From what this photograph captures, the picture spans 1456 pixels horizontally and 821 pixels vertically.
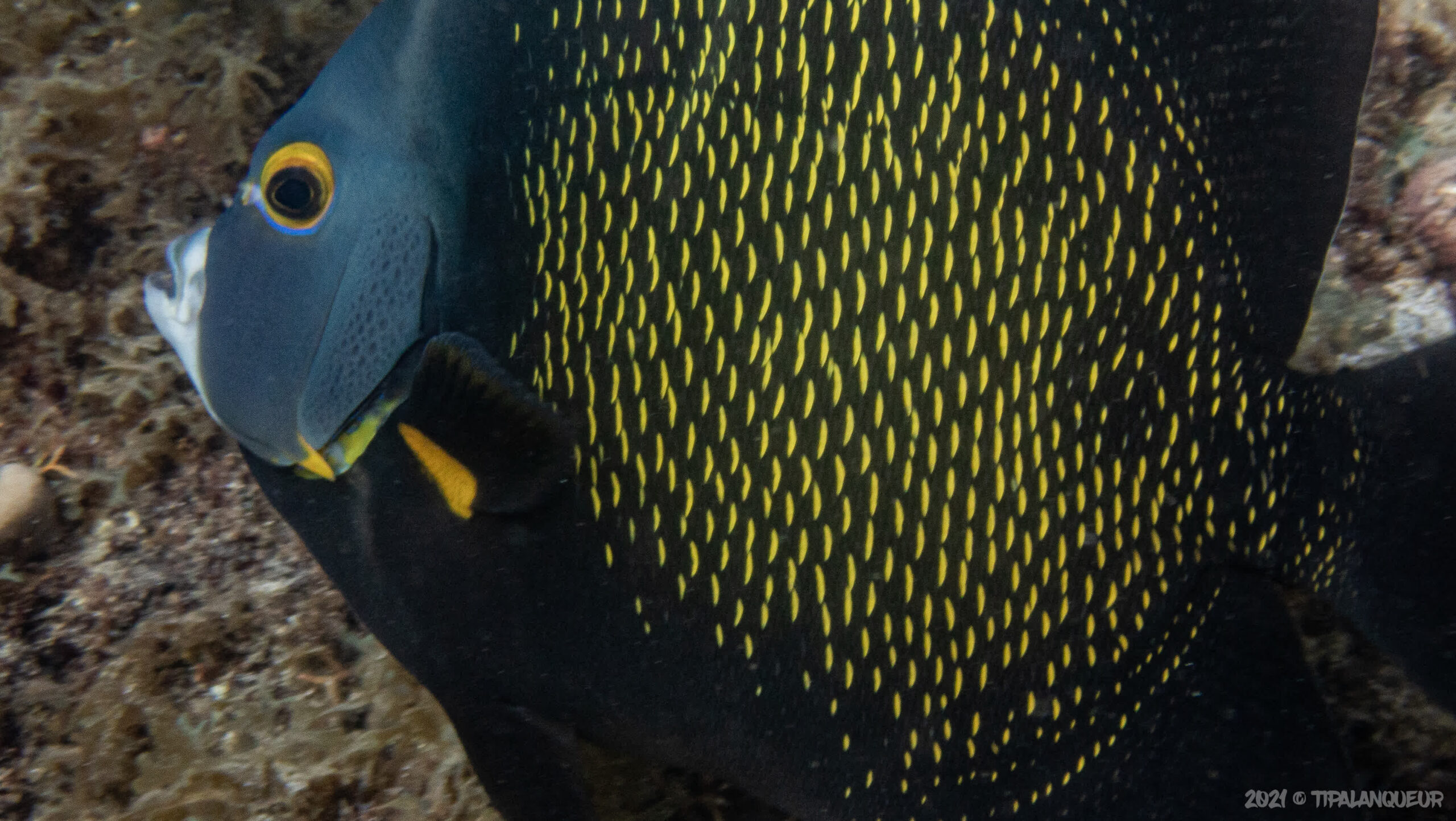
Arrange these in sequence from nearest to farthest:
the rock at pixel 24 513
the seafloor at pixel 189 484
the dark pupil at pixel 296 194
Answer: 1. the dark pupil at pixel 296 194
2. the seafloor at pixel 189 484
3. the rock at pixel 24 513

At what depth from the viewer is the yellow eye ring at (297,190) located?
3.65 ft

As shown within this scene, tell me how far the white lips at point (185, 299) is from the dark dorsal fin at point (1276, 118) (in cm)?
143

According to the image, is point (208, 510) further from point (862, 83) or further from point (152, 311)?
point (862, 83)

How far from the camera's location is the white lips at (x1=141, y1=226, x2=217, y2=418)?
1165 mm

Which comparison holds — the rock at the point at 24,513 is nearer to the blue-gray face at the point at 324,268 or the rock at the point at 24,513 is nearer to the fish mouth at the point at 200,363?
the fish mouth at the point at 200,363

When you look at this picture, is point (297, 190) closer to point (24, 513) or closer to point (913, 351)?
point (913, 351)

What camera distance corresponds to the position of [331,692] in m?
1.63

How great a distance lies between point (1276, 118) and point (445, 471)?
1311 mm

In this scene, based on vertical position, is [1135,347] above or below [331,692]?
above

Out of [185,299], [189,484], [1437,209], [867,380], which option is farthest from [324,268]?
[1437,209]

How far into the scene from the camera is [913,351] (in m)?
1.00

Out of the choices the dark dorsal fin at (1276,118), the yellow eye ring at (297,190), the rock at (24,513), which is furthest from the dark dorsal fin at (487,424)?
the rock at (24,513)

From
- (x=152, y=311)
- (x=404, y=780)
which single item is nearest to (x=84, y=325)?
(x=152, y=311)

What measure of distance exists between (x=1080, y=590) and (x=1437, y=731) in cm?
103
